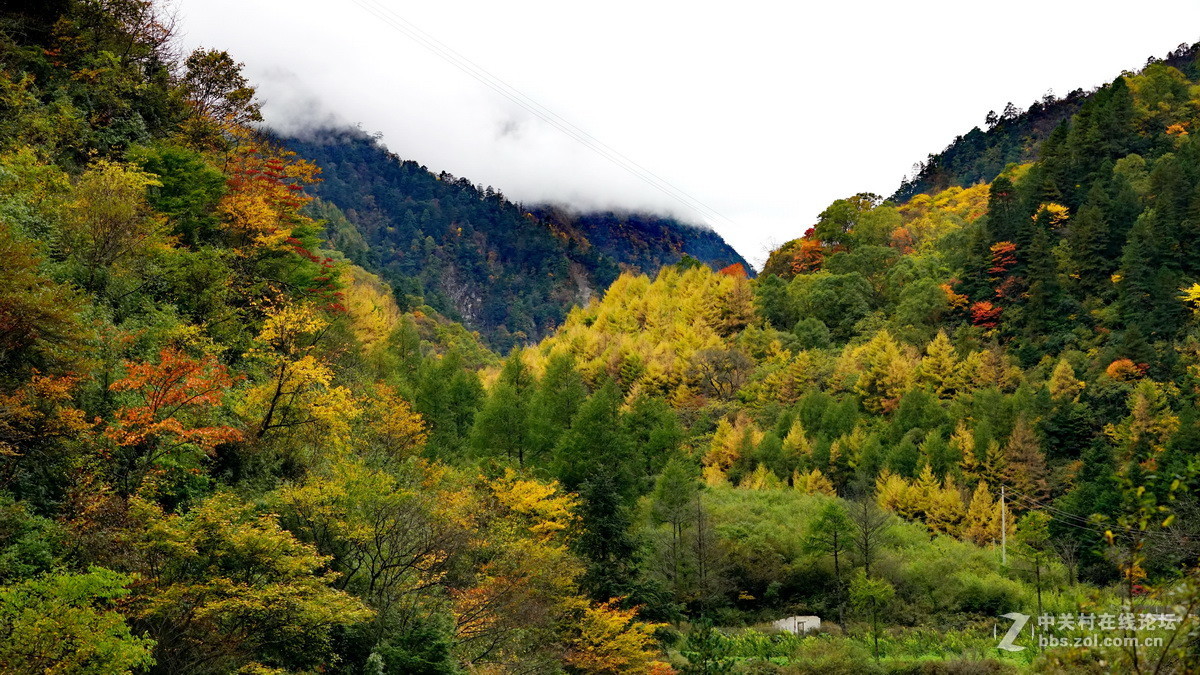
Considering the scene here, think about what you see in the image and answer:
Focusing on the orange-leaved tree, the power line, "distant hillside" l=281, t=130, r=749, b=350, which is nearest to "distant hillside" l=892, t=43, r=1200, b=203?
"distant hillside" l=281, t=130, r=749, b=350

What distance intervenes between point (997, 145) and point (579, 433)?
99803mm

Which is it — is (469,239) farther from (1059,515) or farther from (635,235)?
(1059,515)

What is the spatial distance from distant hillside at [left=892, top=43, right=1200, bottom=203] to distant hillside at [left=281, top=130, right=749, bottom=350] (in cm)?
3457

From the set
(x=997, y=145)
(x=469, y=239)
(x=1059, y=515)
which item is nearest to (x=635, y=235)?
(x=469, y=239)

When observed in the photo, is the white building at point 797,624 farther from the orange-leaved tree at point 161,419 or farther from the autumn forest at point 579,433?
the orange-leaved tree at point 161,419

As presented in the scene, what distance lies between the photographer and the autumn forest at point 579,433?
13.9 m

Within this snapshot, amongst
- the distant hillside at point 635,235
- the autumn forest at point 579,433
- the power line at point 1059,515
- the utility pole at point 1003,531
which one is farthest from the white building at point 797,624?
the distant hillside at point 635,235

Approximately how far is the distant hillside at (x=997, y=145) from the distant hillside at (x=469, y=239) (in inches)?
1361

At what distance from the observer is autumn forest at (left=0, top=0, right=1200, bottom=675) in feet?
45.7

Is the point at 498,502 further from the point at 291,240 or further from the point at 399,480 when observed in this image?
the point at 291,240

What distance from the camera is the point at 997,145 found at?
113 metres

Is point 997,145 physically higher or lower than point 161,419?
higher

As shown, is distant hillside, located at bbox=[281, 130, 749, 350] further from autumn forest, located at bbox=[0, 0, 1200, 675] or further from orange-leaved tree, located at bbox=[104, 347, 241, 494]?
orange-leaved tree, located at bbox=[104, 347, 241, 494]

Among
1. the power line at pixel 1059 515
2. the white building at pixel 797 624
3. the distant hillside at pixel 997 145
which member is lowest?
the white building at pixel 797 624
